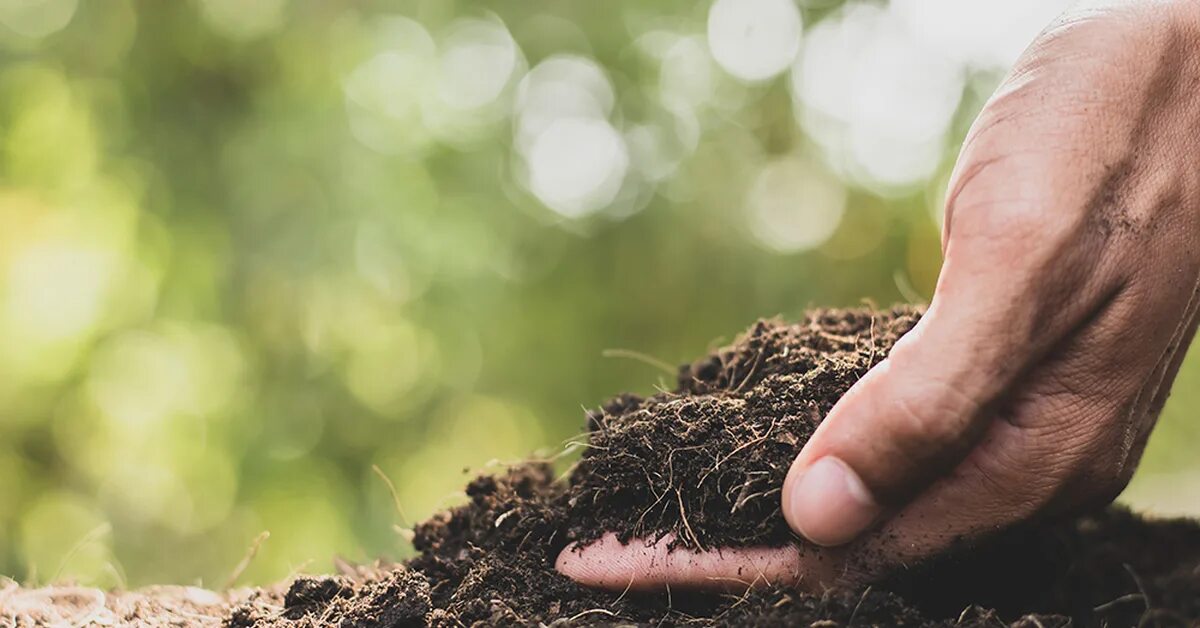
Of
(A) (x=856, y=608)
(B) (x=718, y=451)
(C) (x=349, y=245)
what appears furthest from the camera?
(C) (x=349, y=245)

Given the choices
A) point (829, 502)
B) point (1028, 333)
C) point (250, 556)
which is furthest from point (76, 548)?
point (1028, 333)

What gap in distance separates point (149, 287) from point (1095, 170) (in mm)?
7429

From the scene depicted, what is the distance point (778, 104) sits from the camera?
9.53 m

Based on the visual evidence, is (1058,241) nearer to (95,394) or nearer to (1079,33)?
(1079,33)

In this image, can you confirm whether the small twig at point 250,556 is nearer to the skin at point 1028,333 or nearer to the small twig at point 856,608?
the skin at point 1028,333

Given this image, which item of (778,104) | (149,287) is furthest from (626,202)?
(149,287)

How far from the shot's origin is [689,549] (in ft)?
5.85

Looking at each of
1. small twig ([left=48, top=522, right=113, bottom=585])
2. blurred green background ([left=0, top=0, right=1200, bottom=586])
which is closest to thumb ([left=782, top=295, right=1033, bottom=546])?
small twig ([left=48, top=522, right=113, bottom=585])

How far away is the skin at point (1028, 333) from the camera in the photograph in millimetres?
1568

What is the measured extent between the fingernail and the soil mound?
4.2 inches

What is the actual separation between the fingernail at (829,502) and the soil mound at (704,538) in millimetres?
107

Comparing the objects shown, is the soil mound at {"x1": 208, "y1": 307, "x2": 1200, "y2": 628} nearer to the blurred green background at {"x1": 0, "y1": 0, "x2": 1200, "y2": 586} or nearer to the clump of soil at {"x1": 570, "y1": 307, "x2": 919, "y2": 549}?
the clump of soil at {"x1": 570, "y1": 307, "x2": 919, "y2": 549}

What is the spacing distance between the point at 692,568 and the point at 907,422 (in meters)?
0.53

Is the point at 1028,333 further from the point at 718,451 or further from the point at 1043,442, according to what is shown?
the point at 718,451
